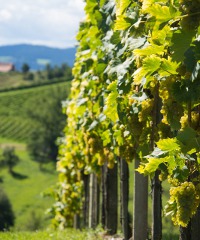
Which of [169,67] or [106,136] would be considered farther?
[106,136]

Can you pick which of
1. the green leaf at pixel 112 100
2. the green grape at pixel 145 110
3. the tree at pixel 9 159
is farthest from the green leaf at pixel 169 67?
the tree at pixel 9 159

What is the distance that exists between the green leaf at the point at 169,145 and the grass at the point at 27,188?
64.0 metres

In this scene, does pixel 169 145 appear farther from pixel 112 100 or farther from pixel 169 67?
pixel 112 100

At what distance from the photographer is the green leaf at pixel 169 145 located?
3.58 metres

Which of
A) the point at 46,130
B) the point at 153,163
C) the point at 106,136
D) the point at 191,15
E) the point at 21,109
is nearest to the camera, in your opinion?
the point at 191,15

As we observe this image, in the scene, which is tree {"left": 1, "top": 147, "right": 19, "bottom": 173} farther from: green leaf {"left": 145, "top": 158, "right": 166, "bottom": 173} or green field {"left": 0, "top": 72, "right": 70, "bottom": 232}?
green leaf {"left": 145, "top": 158, "right": 166, "bottom": 173}

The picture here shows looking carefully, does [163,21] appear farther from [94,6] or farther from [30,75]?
[30,75]

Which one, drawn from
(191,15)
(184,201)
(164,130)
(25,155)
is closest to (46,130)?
Result: (25,155)

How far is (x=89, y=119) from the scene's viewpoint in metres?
9.50

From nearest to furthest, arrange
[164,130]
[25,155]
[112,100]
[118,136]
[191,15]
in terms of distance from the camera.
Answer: [191,15] → [164,130] → [112,100] → [118,136] → [25,155]

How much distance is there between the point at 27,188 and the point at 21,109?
43400mm

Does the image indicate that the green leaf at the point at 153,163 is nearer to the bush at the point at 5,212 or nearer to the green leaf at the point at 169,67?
the green leaf at the point at 169,67

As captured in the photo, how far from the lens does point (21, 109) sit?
133m

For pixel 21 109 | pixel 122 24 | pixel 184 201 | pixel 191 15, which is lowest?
pixel 184 201
